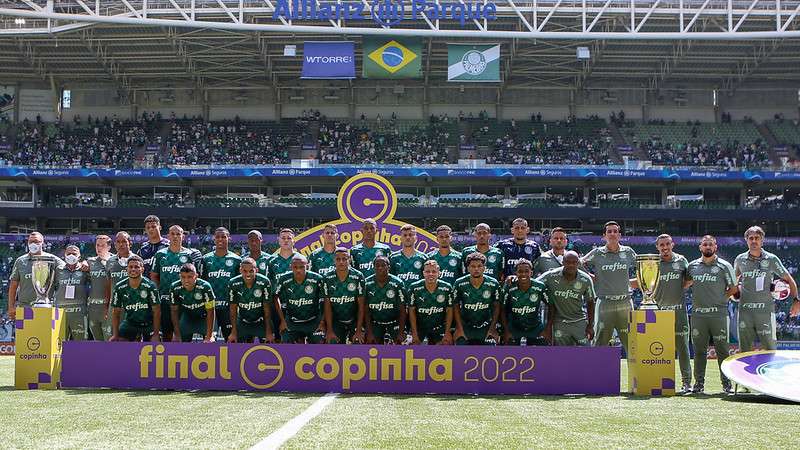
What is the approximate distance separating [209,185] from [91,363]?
34104 millimetres

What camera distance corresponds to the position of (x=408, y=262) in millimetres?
11852

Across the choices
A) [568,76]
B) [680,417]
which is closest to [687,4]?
[568,76]

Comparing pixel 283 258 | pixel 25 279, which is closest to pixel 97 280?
pixel 25 279

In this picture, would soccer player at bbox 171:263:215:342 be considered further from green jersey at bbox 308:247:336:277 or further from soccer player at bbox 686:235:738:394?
soccer player at bbox 686:235:738:394

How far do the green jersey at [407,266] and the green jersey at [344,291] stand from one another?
39.3 inches

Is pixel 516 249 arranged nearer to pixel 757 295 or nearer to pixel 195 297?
pixel 757 295

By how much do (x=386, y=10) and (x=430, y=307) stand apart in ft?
86.4

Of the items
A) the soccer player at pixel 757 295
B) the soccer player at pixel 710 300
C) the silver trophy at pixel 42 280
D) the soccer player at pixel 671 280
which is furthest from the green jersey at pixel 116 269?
the soccer player at pixel 757 295

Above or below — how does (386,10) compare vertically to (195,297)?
above

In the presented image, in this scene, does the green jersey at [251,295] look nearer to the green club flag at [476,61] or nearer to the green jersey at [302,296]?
the green jersey at [302,296]

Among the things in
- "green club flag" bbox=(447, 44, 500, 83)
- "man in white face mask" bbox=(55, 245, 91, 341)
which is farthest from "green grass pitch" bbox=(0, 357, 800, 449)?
"green club flag" bbox=(447, 44, 500, 83)

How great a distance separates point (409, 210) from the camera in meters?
40.3

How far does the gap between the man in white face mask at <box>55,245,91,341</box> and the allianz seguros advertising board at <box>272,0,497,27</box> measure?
2355 centimetres

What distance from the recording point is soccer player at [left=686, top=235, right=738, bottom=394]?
37.2 feet
